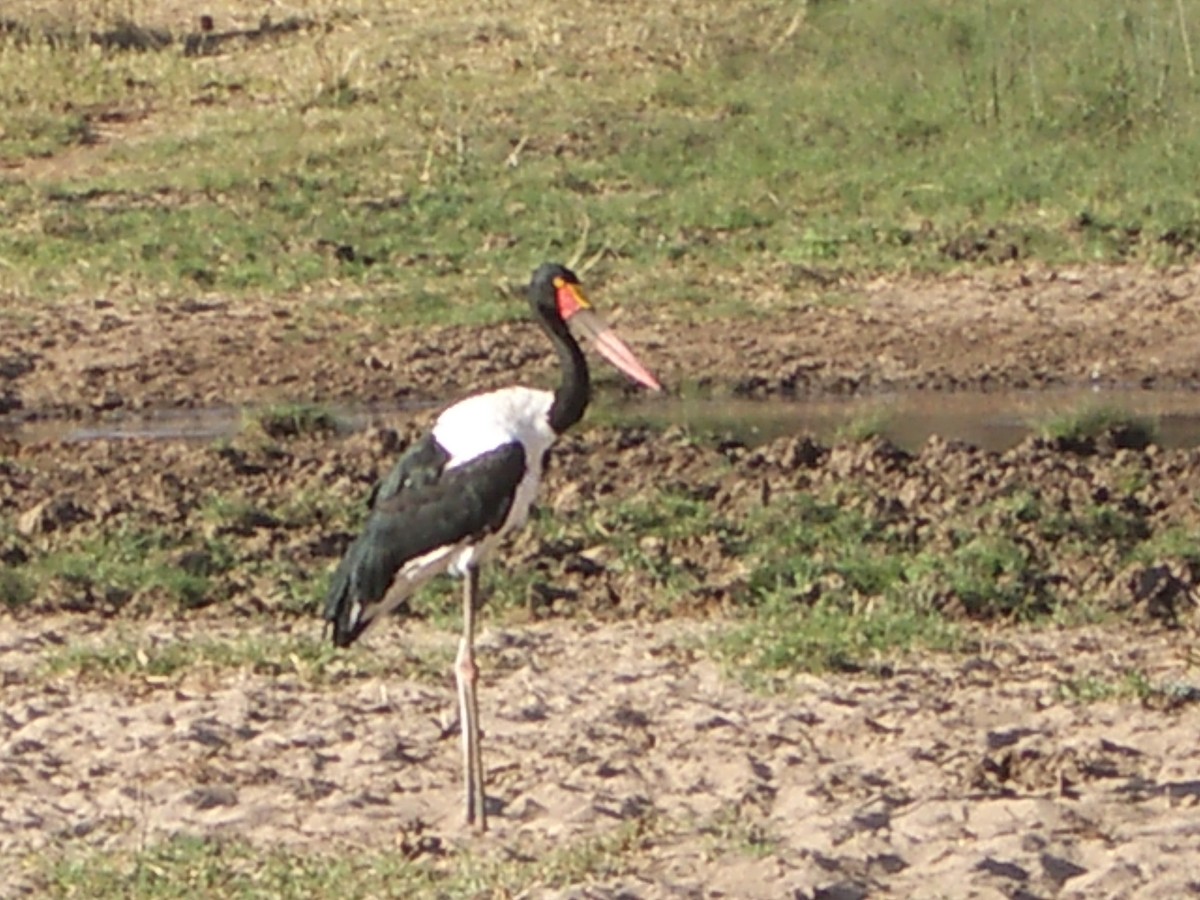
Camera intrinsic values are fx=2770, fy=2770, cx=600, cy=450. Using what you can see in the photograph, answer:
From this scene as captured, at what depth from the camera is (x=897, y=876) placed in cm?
512

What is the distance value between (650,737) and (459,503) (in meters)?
0.72

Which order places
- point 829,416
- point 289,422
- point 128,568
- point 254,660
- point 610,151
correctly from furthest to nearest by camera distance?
point 610,151 < point 829,416 < point 289,422 < point 128,568 < point 254,660

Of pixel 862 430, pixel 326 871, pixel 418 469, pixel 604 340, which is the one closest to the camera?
pixel 326 871

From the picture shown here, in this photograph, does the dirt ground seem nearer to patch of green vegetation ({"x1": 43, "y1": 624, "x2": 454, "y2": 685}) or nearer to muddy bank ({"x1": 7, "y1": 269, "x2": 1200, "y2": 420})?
patch of green vegetation ({"x1": 43, "y1": 624, "x2": 454, "y2": 685})

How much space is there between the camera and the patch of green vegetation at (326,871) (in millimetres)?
5188

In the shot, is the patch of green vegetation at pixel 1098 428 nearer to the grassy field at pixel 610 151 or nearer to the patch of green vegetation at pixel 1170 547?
the patch of green vegetation at pixel 1170 547

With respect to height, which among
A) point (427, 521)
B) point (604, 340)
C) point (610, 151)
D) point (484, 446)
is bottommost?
point (610, 151)

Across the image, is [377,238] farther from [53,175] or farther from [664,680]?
[664,680]

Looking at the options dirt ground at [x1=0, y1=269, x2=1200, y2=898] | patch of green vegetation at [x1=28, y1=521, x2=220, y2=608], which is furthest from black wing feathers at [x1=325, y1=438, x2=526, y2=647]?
patch of green vegetation at [x1=28, y1=521, x2=220, y2=608]

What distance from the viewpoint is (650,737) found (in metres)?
6.25

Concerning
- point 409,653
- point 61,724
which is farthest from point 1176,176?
point 61,724

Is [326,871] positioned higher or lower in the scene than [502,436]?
lower

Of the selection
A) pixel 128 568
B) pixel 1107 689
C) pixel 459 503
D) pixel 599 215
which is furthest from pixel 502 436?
pixel 599 215

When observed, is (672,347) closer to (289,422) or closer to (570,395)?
(289,422)
